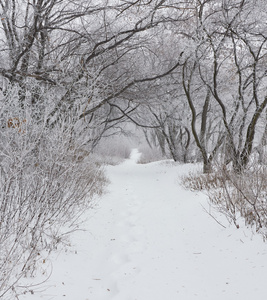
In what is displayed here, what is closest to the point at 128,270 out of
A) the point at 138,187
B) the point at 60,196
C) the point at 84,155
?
the point at 60,196

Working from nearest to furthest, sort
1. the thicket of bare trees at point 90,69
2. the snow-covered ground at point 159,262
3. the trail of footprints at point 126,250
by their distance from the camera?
the snow-covered ground at point 159,262, the trail of footprints at point 126,250, the thicket of bare trees at point 90,69

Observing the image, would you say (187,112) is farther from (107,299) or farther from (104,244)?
(107,299)

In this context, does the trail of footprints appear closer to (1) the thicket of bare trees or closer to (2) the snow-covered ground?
(2) the snow-covered ground

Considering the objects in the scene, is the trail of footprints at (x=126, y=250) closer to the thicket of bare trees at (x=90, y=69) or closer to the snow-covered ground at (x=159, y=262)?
the snow-covered ground at (x=159, y=262)

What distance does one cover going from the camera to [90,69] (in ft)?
19.0

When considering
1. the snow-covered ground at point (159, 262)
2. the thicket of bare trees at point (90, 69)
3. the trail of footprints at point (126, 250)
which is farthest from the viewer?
the thicket of bare trees at point (90, 69)

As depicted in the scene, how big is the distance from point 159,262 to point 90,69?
14.4ft

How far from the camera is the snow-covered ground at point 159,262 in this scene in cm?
247

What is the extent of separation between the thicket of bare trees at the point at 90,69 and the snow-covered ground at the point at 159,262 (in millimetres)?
677

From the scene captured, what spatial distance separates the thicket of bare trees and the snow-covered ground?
677mm

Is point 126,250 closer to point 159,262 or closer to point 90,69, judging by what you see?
point 159,262

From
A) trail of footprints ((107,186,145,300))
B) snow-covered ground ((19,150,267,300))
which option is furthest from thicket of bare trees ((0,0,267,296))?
trail of footprints ((107,186,145,300))

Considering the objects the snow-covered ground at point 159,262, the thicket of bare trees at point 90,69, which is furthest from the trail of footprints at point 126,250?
the thicket of bare trees at point 90,69

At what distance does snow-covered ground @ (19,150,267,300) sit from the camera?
2.47 metres
